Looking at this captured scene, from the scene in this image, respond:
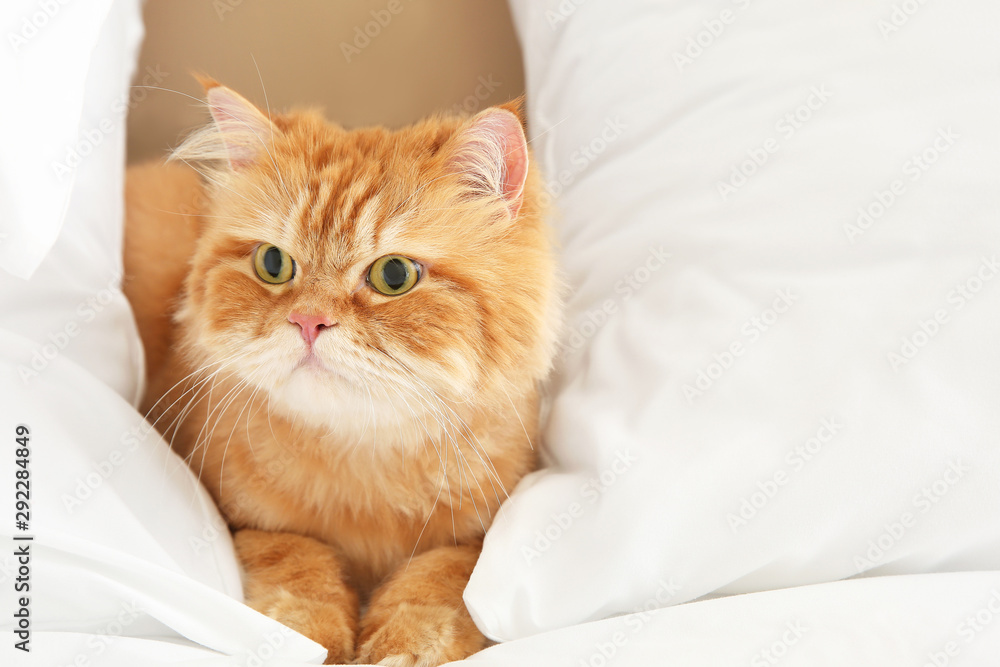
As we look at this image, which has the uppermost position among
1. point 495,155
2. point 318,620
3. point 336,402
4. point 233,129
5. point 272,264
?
point 495,155

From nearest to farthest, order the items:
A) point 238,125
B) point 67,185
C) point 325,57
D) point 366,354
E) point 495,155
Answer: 1. point 67,185
2. point 366,354
3. point 495,155
4. point 238,125
5. point 325,57

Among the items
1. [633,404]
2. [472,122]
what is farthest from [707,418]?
[472,122]

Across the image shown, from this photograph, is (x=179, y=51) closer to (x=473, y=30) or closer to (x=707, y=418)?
(x=473, y=30)

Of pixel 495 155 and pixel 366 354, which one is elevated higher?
pixel 495 155

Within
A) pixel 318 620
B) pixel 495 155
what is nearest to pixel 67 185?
pixel 495 155

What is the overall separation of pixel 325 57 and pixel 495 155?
78 centimetres

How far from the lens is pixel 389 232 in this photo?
1.24 meters

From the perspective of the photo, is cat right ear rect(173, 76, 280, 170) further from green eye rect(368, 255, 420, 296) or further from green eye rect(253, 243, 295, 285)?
green eye rect(368, 255, 420, 296)

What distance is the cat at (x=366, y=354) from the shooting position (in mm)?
1204

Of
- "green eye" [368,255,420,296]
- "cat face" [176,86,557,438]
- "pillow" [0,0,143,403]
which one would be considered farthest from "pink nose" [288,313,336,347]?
"pillow" [0,0,143,403]

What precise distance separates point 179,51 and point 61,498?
49.9 inches

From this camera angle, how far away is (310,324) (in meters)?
1.17

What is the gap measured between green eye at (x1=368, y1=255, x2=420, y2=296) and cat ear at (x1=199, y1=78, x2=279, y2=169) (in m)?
0.40

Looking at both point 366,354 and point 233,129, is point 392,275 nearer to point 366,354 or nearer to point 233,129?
point 366,354
